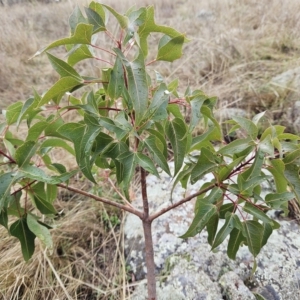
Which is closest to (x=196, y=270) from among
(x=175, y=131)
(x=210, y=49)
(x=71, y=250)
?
(x=71, y=250)

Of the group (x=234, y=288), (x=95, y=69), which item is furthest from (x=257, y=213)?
(x=95, y=69)

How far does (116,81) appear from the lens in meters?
0.50

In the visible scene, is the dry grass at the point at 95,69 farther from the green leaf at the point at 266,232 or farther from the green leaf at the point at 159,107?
the green leaf at the point at 159,107

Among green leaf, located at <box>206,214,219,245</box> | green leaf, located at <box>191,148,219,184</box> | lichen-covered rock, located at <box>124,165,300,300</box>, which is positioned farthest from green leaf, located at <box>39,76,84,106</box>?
lichen-covered rock, located at <box>124,165,300,300</box>

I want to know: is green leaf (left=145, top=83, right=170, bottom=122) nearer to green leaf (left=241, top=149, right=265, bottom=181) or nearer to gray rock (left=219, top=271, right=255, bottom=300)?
green leaf (left=241, top=149, right=265, bottom=181)

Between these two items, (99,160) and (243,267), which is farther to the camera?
(243,267)

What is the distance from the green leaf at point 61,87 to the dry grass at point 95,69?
762mm

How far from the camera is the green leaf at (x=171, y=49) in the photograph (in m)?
0.54

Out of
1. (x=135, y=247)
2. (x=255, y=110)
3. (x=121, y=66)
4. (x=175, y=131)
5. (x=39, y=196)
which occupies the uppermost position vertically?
(x=121, y=66)

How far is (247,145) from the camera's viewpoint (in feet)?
1.72

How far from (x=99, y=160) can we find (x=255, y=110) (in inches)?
61.8

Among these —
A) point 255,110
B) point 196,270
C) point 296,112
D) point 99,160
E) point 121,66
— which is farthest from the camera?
point 255,110

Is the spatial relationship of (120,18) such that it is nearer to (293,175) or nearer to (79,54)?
(79,54)

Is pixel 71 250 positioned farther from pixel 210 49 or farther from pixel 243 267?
pixel 210 49
